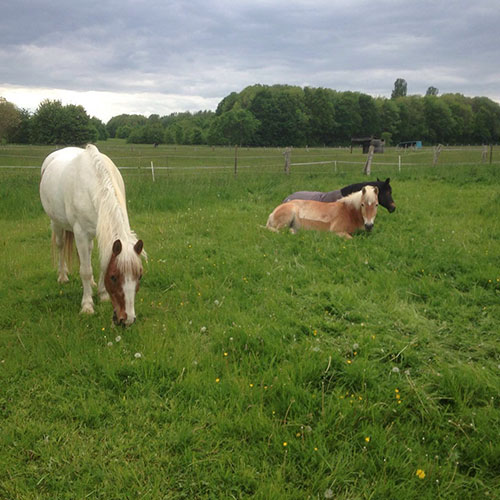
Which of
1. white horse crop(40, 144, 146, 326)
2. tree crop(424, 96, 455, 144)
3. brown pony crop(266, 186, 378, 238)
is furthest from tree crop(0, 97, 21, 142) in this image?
tree crop(424, 96, 455, 144)

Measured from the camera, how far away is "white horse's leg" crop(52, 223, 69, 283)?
5633 mm

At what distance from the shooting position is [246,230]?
7.70 metres

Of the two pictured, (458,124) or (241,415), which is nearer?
(241,415)

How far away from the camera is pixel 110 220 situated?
13.2 feet

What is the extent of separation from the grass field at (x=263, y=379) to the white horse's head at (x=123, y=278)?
1.04 feet

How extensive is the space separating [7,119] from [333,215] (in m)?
39.5

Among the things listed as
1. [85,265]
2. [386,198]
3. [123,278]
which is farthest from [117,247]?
[386,198]

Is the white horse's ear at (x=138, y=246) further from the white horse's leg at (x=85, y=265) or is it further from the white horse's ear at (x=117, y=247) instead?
the white horse's leg at (x=85, y=265)

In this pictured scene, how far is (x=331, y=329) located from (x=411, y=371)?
37.3 inches

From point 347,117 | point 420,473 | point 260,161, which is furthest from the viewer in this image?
point 347,117

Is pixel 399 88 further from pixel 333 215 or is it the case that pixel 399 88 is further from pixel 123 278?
pixel 123 278

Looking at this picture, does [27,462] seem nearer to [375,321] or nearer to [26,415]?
[26,415]

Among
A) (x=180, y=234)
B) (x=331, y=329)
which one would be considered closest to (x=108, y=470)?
(x=331, y=329)

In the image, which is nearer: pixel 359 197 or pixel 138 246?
pixel 138 246
